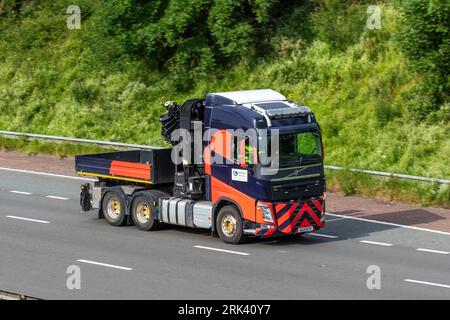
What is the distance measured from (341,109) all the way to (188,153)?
10.3 metres

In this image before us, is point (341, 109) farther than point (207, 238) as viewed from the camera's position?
Yes

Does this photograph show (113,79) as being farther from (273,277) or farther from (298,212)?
(273,277)

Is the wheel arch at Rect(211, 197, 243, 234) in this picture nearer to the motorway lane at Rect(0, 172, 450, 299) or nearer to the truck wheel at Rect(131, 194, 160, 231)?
the motorway lane at Rect(0, 172, 450, 299)

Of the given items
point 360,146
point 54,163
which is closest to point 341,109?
point 360,146

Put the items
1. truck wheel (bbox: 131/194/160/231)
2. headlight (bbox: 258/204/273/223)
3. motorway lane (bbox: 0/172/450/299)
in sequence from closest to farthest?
motorway lane (bbox: 0/172/450/299)
headlight (bbox: 258/204/273/223)
truck wheel (bbox: 131/194/160/231)

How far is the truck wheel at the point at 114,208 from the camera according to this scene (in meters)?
24.9

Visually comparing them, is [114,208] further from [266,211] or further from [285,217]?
[285,217]

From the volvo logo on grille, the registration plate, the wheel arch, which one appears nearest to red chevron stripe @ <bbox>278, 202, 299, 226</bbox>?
the registration plate

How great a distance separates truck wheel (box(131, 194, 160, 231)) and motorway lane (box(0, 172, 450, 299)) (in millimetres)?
297

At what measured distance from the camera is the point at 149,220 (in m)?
24.4

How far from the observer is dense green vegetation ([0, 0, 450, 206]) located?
101 feet

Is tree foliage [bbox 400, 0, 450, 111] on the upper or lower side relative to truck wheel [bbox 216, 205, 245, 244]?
upper

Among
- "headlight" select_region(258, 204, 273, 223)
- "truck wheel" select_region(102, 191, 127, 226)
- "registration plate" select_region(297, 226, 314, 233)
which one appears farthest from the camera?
"truck wheel" select_region(102, 191, 127, 226)
